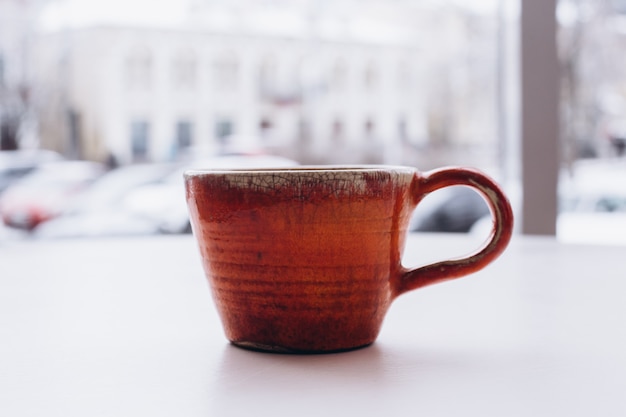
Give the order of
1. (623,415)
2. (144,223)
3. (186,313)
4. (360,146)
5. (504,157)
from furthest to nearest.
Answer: (360,146) < (144,223) < (504,157) < (186,313) < (623,415)

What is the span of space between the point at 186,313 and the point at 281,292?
0.51ft

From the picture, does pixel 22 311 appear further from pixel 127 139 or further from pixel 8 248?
pixel 127 139

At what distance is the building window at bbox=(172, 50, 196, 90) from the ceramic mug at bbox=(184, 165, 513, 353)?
12.1ft

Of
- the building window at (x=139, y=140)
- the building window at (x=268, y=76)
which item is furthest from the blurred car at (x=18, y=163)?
the building window at (x=268, y=76)

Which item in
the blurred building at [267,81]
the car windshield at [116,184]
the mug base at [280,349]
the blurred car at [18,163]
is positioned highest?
the blurred building at [267,81]

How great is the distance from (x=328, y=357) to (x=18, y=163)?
3528mm

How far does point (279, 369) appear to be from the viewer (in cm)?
38

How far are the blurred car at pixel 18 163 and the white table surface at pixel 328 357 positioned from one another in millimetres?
3122

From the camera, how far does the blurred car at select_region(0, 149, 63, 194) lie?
3.58 m

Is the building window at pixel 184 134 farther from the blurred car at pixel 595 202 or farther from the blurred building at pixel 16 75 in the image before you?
the blurred car at pixel 595 202

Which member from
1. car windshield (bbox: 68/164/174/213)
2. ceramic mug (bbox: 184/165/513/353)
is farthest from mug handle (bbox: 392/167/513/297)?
car windshield (bbox: 68/164/174/213)

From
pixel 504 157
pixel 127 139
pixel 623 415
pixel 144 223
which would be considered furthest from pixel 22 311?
pixel 127 139

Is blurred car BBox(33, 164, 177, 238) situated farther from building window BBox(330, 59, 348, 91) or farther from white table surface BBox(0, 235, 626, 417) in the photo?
white table surface BBox(0, 235, 626, 417)

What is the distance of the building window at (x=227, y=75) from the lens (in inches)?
159
